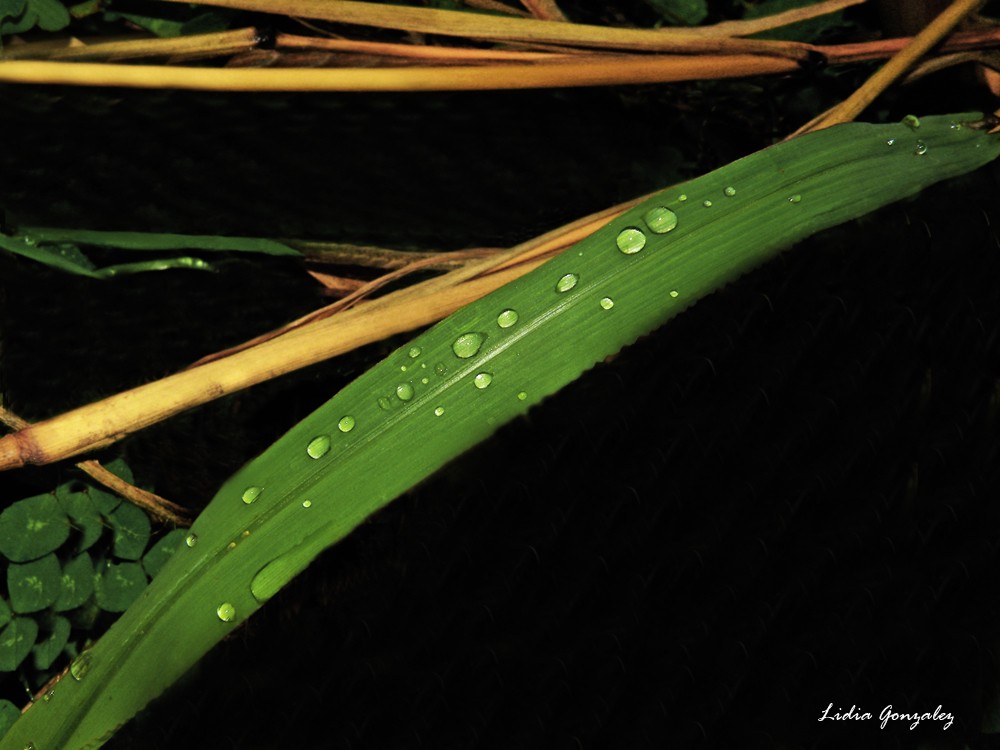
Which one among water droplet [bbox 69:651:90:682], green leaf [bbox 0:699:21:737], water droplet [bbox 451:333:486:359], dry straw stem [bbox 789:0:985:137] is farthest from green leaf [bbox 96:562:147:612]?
dry straw stem [bbox 789:0:985:137]

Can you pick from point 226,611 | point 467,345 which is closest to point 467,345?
point 467,345

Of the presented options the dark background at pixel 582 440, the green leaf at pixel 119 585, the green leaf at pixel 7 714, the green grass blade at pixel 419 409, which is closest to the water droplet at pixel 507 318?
the green grass blade at pixel 419 409

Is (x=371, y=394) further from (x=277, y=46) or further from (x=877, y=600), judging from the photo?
(x=877, y=600)

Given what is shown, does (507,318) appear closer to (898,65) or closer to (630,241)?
(630,241)

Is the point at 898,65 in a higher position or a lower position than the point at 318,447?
higher

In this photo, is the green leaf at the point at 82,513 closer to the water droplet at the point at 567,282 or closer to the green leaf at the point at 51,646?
the green leaf at the point at 51,646
